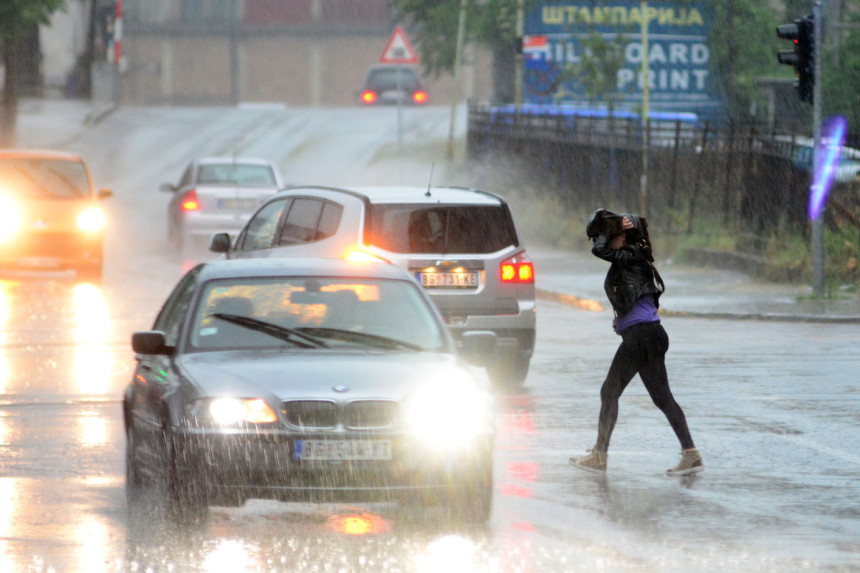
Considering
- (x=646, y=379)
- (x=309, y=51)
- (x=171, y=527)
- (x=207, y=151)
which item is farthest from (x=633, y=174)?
(x=309, y=51)

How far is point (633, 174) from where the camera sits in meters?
30.6

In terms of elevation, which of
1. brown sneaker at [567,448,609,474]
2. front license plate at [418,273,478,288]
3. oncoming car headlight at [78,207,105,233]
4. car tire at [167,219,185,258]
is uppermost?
front license plate at [418,273,478,288]

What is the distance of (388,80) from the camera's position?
5384 centimetres

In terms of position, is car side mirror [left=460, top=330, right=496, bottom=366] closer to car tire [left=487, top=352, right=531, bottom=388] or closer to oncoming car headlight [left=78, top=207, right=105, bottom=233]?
car tire [left=487, top=352, right=531, bottom=388]

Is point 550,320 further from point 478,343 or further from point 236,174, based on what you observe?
point 478,343

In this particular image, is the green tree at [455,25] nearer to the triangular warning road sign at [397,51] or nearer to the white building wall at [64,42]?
the triangular warning road sign at [397,51]

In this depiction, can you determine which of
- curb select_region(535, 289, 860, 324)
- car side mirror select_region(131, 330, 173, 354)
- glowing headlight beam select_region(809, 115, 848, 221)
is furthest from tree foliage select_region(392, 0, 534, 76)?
car side mirror select_region(131, 330, 173, 354)

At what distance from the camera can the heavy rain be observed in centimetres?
790

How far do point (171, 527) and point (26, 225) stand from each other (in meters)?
15.1

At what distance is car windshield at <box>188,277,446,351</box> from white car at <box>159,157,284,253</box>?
17.1 m

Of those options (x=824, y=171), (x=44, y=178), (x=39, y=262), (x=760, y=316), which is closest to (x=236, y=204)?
(x=44, y=178)

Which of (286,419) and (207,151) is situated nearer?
(286,419)

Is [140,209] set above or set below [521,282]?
below

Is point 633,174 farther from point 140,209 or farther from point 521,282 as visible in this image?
point 521,282
